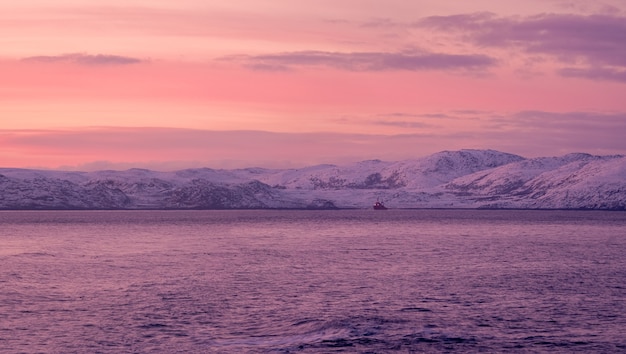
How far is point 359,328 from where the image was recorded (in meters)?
64.1

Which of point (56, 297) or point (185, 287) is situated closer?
point (56, 297)

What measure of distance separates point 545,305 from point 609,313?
6781 millimetres

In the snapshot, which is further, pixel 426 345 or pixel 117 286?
pixel 117 286

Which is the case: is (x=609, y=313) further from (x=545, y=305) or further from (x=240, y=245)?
(x=240, y=245)

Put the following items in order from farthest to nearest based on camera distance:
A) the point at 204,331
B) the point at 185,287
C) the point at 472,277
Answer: the point at 472,277
the point at 185,287
the point at 204,331

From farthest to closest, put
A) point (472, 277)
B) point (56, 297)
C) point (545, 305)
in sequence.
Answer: point (472, 277)
point (56, 297)
point (545, 305)

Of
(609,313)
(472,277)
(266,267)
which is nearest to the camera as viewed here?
(609,313)

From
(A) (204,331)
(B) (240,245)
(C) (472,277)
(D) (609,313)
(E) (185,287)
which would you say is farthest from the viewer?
(B) (240,245)

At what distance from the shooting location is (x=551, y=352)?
56.6 metres

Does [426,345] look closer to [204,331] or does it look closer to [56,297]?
[204,331]

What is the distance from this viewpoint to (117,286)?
3671 inches

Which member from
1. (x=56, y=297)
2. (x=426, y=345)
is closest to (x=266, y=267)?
(x=56, y=297)

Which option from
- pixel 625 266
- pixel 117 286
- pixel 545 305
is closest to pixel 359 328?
pixel 545 305

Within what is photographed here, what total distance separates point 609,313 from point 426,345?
22.5m
